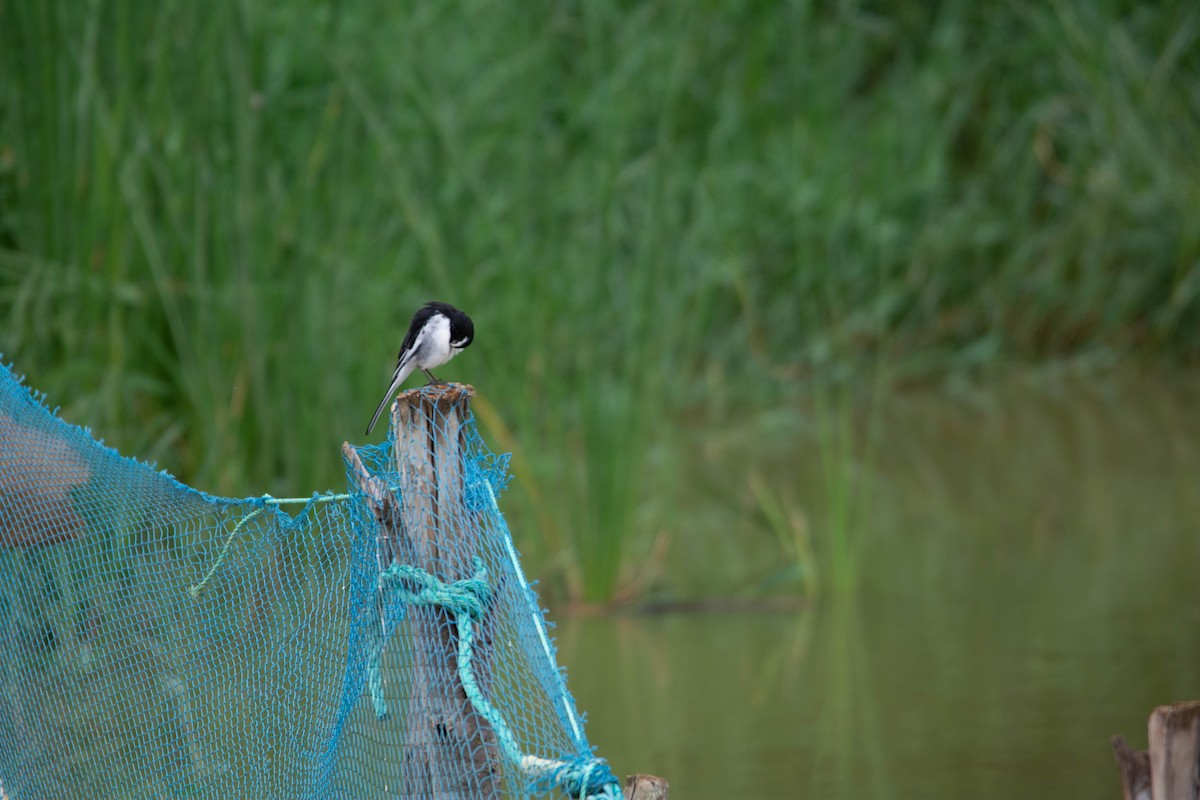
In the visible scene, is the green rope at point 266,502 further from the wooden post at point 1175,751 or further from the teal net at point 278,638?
the wooden post at point 1175,751

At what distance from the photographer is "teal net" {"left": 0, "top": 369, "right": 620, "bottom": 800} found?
6.71 feet

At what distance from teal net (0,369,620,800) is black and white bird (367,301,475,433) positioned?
0.33 meters

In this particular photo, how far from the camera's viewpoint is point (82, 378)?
411 cm

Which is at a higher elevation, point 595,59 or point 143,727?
point 595,59

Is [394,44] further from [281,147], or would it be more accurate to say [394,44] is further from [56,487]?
[56,487]

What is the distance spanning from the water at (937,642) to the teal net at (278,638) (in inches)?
49.4

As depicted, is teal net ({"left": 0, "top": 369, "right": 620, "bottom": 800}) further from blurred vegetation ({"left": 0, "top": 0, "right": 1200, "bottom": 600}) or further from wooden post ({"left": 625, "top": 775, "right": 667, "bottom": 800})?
blurred vegetation ({"left": 0, "top": 0, "right": 1200, "bottom": 600})

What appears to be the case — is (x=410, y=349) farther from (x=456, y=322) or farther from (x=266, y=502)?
(x=266, y=502)

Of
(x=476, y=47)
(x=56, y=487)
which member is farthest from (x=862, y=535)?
(x=56, y=487)

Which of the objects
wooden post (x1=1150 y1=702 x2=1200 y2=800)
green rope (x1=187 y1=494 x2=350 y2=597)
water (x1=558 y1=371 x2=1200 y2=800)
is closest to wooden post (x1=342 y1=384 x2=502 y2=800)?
green rope (x1=187 y1=494 x2=350 y2=597)

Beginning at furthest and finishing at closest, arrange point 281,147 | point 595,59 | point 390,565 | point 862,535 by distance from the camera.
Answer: point 862,535, point 595,59, point 281,147, point 390,565

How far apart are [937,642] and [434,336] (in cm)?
230

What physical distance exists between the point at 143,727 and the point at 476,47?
3.22 meters

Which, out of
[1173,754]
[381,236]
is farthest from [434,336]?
[381,236]
